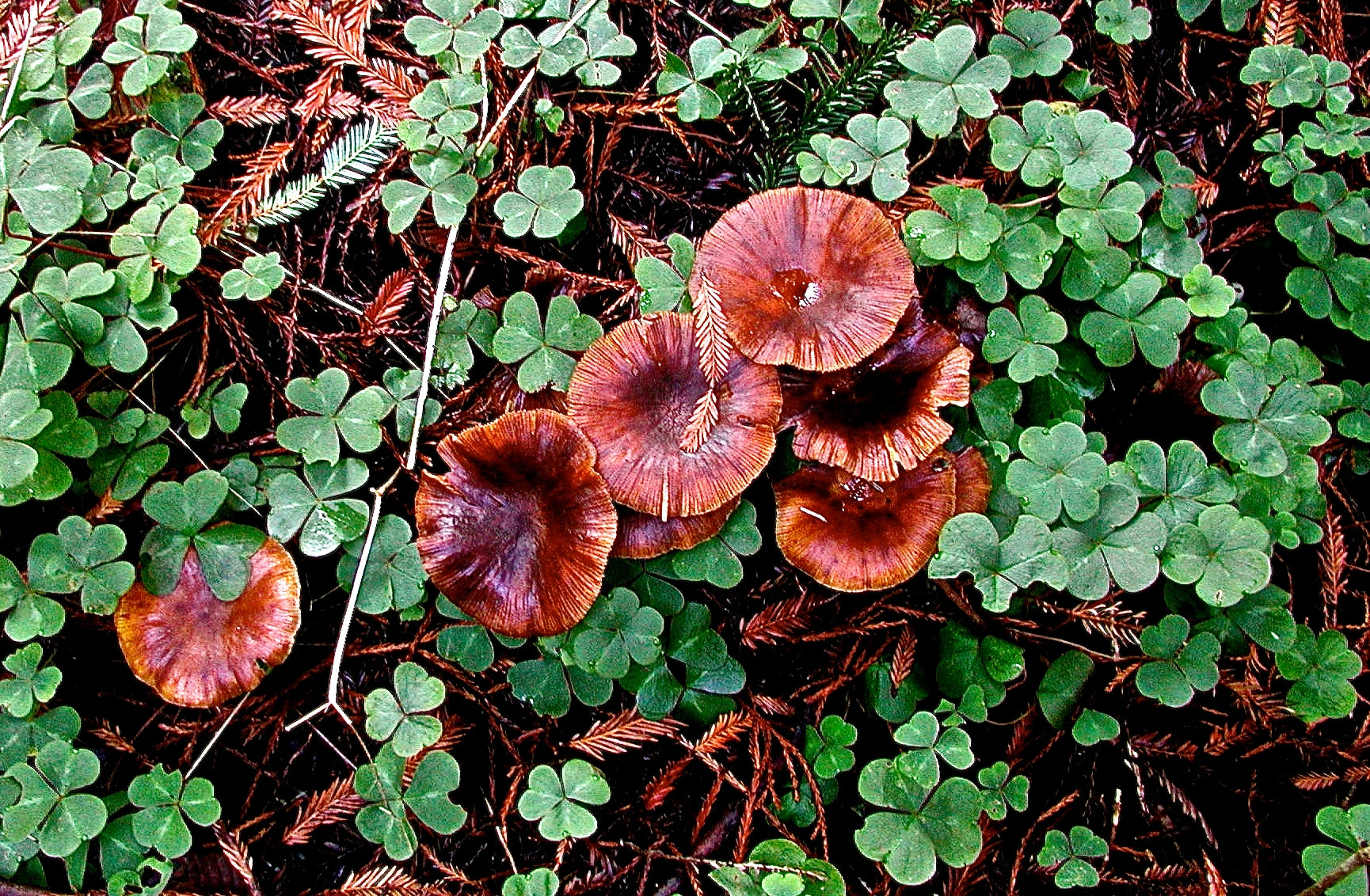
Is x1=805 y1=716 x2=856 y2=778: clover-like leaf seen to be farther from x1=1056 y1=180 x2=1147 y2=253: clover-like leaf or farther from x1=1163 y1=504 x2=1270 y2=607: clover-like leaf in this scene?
x1=1056 y1=180 x2=1147 y2=253: clover-like leaf

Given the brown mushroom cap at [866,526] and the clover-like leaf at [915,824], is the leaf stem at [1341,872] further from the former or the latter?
the brown mushroom cap at [866,526]

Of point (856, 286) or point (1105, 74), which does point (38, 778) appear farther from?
point (1105, 74)

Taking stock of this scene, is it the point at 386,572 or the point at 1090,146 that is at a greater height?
the point at 1090,146

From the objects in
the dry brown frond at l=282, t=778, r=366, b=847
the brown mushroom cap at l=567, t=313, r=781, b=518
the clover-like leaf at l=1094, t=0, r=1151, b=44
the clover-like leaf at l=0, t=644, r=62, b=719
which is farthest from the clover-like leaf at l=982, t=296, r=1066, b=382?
the clover-like leaf at l=0, t=644, r=62, b=719

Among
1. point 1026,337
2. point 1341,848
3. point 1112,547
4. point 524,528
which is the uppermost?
point 1026,337

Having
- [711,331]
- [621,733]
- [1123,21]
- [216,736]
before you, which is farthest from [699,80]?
[216,736]

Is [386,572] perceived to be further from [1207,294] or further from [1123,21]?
[1123,21]
